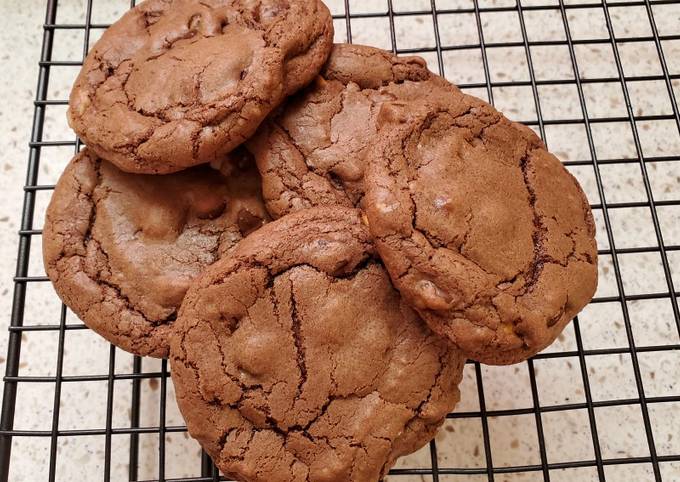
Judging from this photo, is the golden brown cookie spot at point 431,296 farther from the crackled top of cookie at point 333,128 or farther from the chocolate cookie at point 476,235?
the crackled top of cookie at point 333,128

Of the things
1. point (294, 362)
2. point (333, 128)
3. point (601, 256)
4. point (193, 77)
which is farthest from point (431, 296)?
point (601, 256)

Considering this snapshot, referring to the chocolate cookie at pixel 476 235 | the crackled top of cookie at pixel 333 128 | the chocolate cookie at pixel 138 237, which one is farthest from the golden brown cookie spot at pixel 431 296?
the chocolate cookie at pixel 138 237

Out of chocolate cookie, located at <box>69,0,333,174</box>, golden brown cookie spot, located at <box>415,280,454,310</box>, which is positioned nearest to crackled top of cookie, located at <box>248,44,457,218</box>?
chocolate cookie, located at <box>69,0,333,174</box>

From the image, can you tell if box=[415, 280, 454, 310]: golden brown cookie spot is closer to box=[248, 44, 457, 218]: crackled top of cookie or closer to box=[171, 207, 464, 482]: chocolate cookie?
box=[171, 207, 464, 482]: chocolate cookie

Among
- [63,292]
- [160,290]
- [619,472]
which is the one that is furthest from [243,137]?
[619,472]

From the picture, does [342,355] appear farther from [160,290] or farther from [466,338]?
[160,290]

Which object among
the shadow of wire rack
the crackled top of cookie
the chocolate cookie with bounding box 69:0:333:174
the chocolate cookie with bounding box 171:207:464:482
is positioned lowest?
the shadow of wire rack
